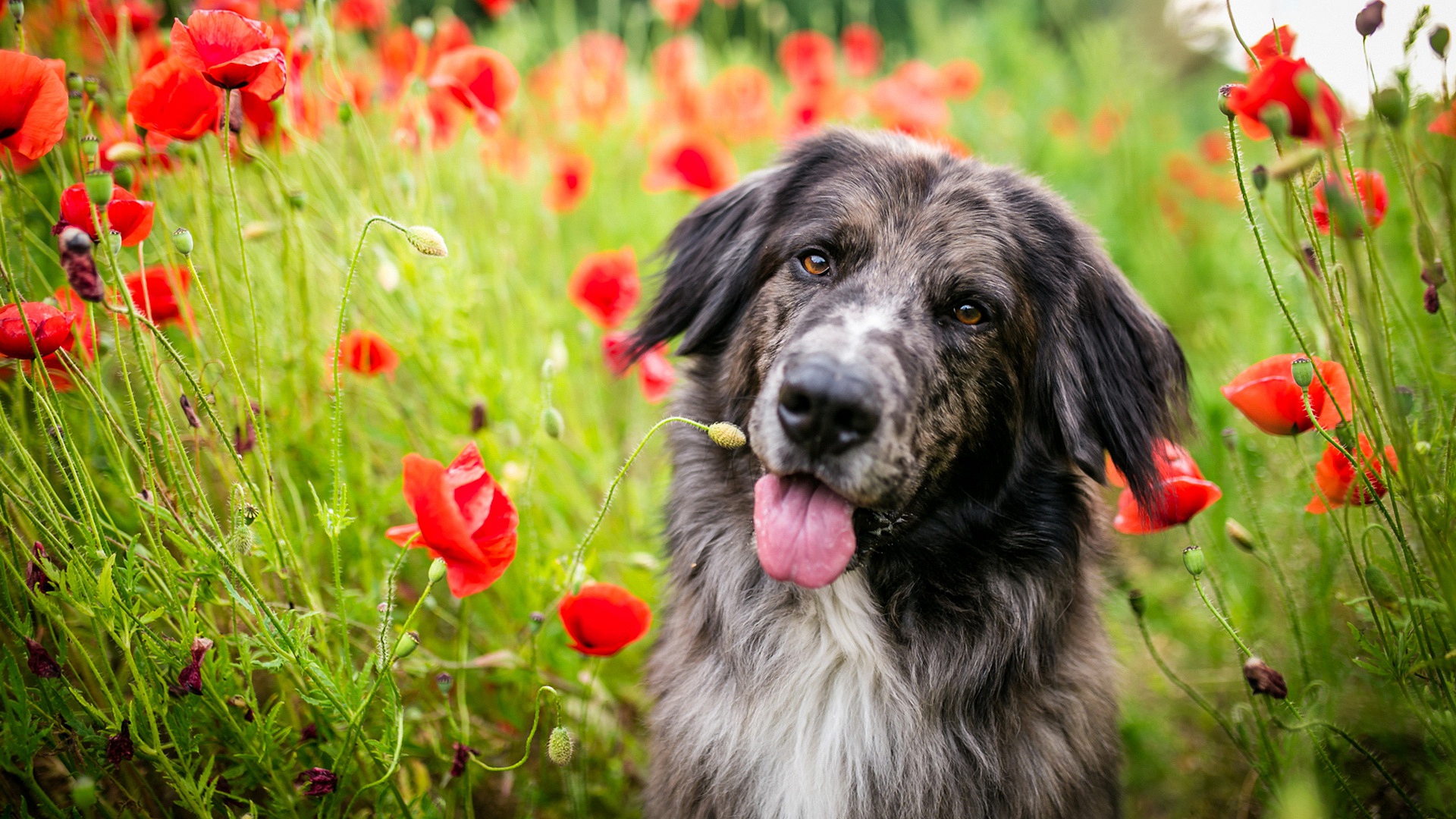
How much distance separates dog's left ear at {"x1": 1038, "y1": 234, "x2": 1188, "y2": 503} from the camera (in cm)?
218

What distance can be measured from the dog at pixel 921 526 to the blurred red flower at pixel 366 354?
946 mm

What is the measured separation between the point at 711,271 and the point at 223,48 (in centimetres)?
139

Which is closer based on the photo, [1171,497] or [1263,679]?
[1263,679]

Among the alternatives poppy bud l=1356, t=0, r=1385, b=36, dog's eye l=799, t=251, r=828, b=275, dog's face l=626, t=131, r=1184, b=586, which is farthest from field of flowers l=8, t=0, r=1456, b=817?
dog's eye l=799, t=251, r=828, b=275

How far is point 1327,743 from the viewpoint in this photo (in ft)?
7.00

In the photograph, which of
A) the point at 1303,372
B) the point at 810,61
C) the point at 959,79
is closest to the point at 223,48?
the point at 1303,372

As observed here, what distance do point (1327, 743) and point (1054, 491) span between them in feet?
3.18

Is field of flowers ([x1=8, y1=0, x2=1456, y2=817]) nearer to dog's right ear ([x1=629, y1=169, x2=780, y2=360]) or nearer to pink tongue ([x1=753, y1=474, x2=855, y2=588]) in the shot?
dog's right ear ([x1=629, y1=169, x2=780, y2=360])

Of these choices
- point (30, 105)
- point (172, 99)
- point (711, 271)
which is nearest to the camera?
point (30, 105)

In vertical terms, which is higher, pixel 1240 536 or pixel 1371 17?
pixel 1371 17

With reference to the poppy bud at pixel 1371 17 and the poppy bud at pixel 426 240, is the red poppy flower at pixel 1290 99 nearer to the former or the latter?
the poppy bud at pixel 1371 17

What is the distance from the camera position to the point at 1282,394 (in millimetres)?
1738

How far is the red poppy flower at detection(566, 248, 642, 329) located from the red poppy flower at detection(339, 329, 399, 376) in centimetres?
72

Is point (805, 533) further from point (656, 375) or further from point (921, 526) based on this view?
point (656, 375)
